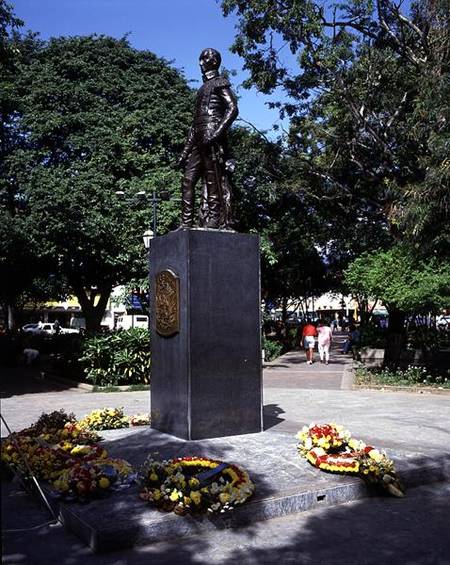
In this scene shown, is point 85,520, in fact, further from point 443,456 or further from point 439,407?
point 439,407

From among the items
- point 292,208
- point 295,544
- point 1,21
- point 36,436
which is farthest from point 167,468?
point 292,208

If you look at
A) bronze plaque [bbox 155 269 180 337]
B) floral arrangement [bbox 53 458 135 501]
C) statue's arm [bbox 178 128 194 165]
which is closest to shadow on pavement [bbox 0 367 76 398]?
bronze plaque [bbox 155 269 180 337]

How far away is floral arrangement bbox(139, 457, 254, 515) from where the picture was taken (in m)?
5.34

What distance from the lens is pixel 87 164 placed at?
78.3 ft

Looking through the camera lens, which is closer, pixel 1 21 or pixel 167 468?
pixel 167 468

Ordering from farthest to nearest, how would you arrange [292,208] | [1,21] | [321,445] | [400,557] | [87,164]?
[292,208] → [87,164] → [1,21] → [321,445] → [400,557]

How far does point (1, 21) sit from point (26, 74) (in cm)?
1121

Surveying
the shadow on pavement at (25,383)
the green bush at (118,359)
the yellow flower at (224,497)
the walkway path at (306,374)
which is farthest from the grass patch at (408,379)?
the yellow flower at (224,497)

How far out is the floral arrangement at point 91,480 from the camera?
219 inches

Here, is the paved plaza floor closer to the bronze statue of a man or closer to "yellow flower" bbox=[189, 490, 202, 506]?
"yellow flower" bbox=[189, 490, 202, 506]

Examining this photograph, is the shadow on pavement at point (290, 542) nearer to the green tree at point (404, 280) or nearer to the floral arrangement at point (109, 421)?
the floral arrangement at point (109, 421)

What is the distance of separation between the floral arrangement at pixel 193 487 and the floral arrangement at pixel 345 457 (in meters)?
1.09

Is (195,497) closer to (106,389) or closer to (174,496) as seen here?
(174,496)

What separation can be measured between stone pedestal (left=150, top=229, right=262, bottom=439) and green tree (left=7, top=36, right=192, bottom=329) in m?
14.2
